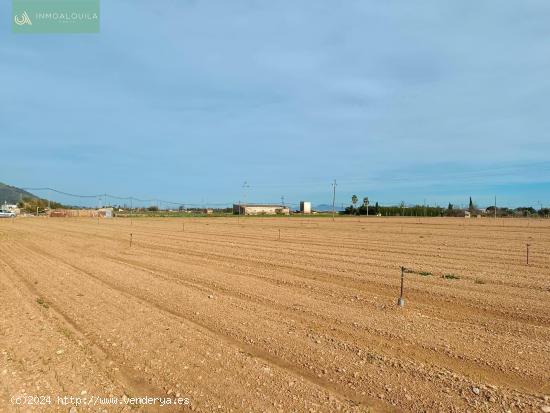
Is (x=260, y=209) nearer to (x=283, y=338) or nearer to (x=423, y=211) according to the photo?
(x=423, y=211)

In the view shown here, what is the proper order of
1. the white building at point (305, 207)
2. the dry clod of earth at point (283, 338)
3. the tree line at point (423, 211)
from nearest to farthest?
1. the dry clod of earth at point (283, 338)
2. the tree line at point (423, 211)
3. the white building at point (305, 207)

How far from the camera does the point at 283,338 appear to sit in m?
7.53

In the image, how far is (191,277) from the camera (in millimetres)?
13867

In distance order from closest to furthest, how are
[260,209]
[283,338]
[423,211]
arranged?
[283,338], [423,211], [260,209]

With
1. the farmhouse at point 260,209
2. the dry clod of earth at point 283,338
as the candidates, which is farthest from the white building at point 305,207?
the dry clod of earth at point 283,338

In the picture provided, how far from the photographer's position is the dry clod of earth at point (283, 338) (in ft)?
17.9

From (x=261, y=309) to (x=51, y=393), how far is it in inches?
195

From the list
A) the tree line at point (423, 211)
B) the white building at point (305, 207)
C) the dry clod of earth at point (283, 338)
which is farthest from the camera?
the white building at point (305, 207)

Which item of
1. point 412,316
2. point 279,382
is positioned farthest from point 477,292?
point 279,382

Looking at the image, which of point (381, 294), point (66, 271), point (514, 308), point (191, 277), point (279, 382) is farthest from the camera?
point (66, 271)

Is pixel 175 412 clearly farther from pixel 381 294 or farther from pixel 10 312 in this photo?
pixel 381 294

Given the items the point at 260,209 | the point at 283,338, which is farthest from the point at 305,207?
the point at 283,338

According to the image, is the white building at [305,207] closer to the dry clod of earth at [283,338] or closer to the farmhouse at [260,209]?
the farmhouse at [260,209]

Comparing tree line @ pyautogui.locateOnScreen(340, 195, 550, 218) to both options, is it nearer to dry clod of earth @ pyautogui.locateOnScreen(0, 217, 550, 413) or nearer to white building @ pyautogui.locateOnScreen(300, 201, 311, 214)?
white building @ pyautogui.locateOnScreen(300, 201, 311, 214)
